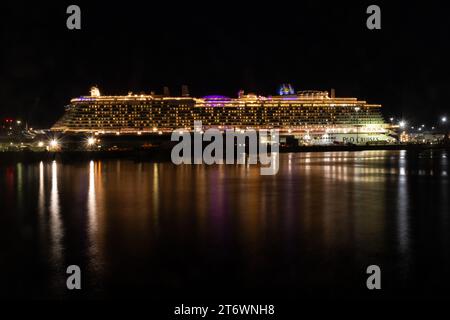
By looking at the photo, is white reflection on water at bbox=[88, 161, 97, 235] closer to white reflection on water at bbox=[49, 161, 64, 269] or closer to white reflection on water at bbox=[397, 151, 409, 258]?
white reflection on water at bbox=[49, 161, 64, 269]

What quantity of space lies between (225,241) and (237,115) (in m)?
55.6

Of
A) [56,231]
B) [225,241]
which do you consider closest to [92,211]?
[56,231]

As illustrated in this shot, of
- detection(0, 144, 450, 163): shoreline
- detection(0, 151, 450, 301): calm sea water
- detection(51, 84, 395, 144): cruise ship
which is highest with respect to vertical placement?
detection(51, 84, 395, 144): cruise ship

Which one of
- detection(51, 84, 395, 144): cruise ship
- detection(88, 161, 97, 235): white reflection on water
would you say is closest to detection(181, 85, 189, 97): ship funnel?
detection(51, 84, 395, 144): cruise ship

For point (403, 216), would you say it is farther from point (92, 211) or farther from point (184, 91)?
point (184, 91)

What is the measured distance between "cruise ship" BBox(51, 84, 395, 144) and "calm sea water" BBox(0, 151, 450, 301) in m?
44.9

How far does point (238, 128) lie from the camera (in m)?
63.3

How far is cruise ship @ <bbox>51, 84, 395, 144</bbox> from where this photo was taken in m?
60.4

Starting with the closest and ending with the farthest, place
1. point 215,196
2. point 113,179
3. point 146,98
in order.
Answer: point 215,196 < point 113,179 < point 146,98

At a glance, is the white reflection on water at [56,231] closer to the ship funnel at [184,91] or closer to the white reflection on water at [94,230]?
the white reflection on water at [94,230]

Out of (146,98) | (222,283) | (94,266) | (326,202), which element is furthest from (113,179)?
(146,98)

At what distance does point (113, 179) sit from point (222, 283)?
14.4 m

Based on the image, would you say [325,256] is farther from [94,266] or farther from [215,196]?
[215,196]
